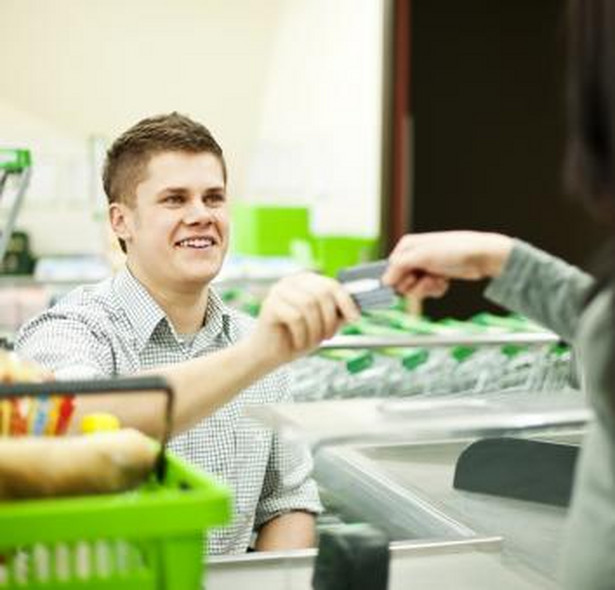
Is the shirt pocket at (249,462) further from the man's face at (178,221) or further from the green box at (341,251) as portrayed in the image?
the green box at (341,251)

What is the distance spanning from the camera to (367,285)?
4.14ft

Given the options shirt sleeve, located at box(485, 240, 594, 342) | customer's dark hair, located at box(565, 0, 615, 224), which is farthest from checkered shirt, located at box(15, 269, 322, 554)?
customer's dark hair, located at box(565, 0, 615, 224)

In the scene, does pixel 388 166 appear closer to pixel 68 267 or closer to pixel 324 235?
pixel 324 235

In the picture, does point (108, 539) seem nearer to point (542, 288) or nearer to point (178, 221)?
point (542, 288)

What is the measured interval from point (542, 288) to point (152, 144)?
1219 mm

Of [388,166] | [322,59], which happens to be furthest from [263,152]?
[388,166]

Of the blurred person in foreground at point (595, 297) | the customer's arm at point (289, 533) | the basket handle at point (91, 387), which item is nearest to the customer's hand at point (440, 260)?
the blurred person in foreground at point (595, 297)

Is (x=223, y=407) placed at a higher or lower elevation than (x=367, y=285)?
lower

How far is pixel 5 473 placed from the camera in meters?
0.87

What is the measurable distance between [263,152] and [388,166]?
1.10m

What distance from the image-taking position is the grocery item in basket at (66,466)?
0.87 metres

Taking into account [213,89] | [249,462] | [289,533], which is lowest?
[289,533]

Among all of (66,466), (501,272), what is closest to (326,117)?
(501,272)

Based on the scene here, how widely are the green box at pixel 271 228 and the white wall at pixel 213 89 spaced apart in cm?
33
